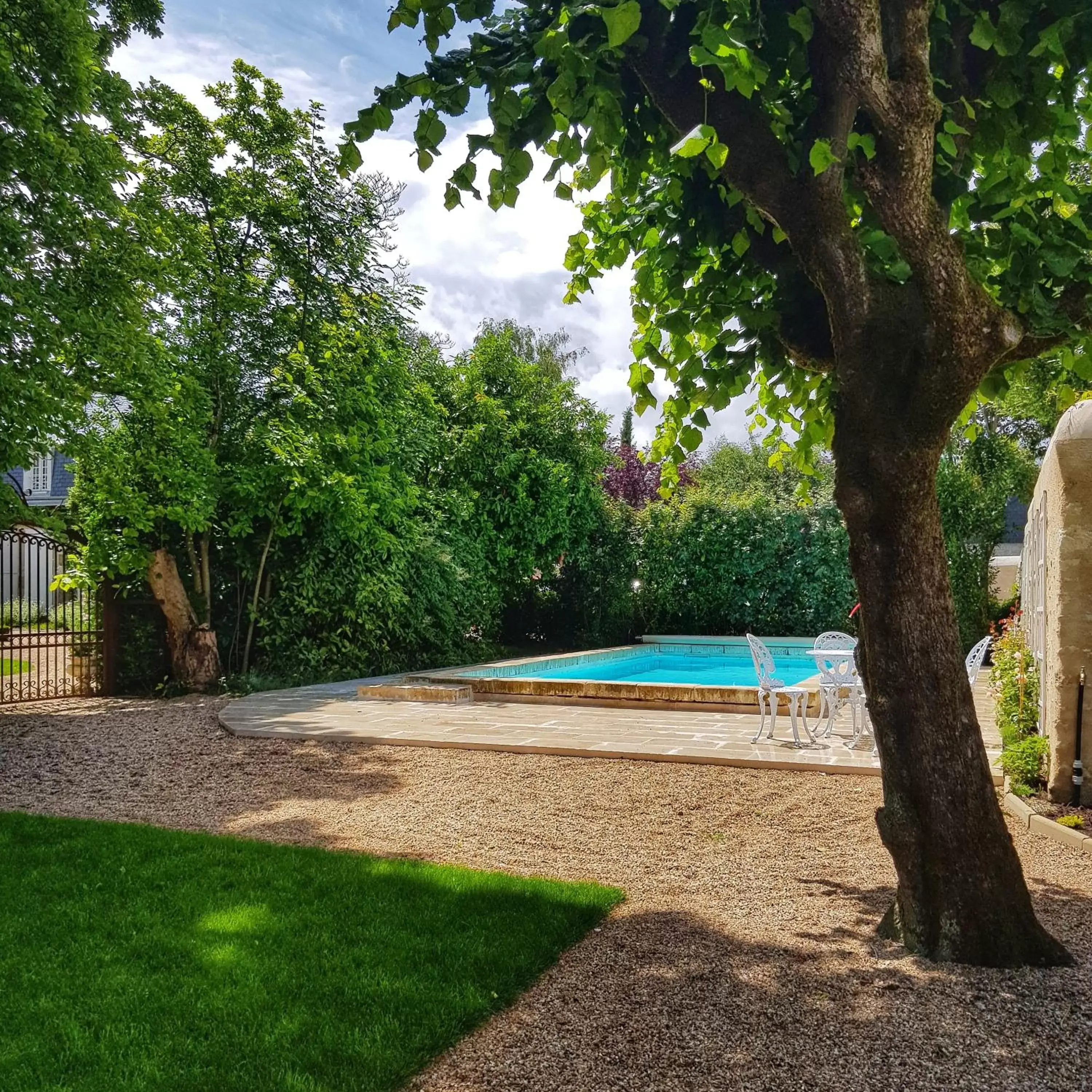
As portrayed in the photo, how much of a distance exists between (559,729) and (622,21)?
755cm

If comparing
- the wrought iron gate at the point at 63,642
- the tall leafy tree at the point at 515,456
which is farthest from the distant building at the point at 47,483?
the tall leafy tree at the point at 515,456

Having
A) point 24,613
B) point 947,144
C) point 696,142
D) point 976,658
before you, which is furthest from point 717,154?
point 24,613

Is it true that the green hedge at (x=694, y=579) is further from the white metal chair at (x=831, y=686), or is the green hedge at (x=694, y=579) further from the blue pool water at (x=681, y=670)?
the white metal chair at (x=831, y=686)

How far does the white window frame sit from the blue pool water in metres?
17.9

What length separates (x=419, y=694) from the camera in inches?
464

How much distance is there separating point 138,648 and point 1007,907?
39.6 ft

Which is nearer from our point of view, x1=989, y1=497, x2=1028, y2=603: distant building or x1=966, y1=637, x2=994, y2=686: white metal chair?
x1=966, y1=637, x2=994, y2=686: white metal chair

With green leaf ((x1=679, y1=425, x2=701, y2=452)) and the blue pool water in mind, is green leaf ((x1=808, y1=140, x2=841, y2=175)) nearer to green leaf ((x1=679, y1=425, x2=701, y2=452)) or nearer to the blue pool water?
green leaf ((x1=679, y1=425, x2=701, y2=452))

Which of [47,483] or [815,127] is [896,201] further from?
[47,483]

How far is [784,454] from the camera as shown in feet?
18.4

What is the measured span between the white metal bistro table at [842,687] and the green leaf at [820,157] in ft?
17.9

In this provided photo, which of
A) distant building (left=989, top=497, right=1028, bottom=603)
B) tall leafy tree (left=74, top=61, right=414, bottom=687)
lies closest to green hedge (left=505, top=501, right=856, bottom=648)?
distant building (left=989, top=497, right=1028, bottom=603)

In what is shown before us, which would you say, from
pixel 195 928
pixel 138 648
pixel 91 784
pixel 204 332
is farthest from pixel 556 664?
pixel 195 928

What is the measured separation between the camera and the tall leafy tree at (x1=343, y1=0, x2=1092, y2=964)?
129 inches
